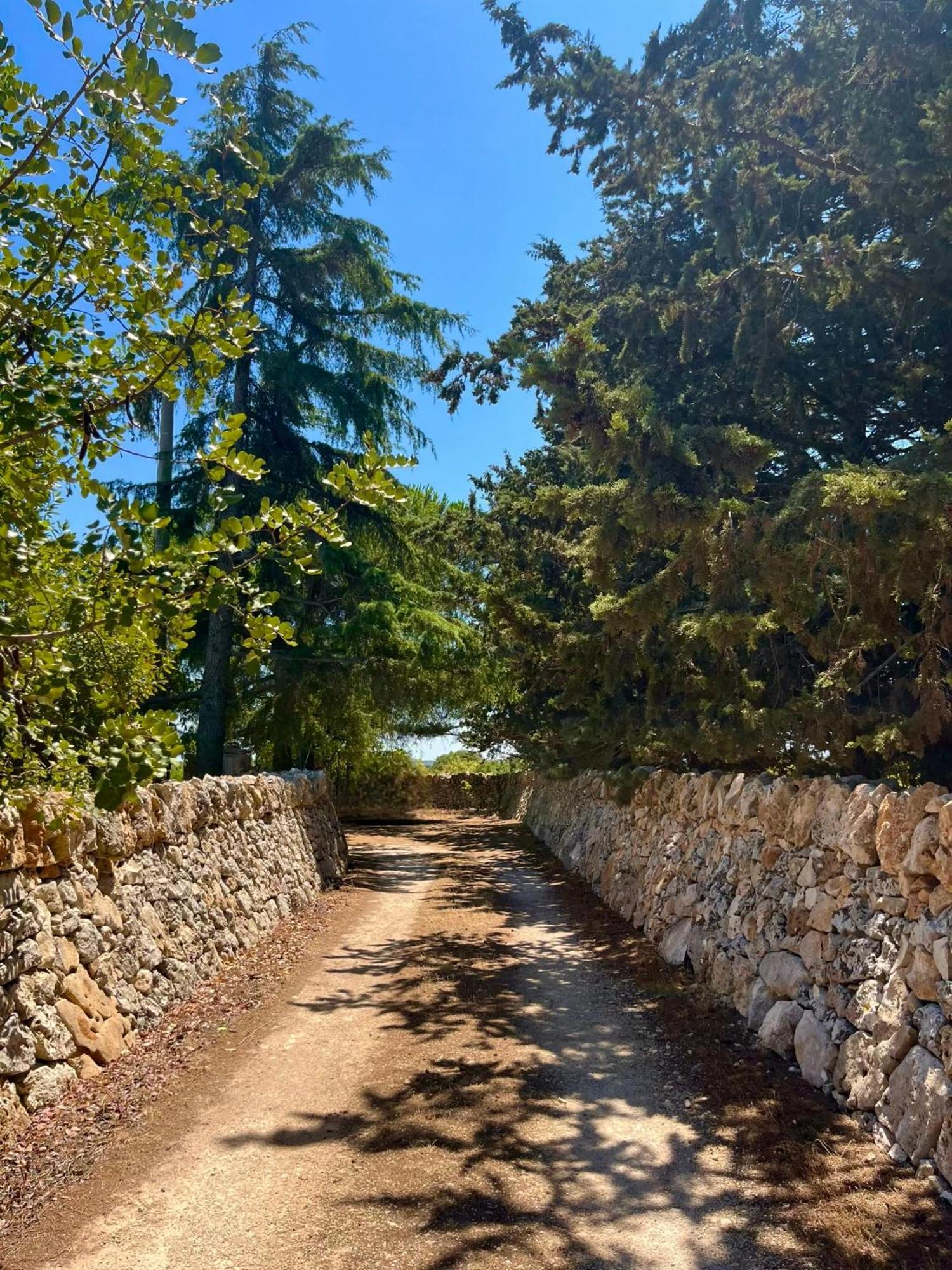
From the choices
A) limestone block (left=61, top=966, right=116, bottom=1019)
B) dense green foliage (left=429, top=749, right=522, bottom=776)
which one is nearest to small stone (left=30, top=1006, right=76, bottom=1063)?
limestone block (left=61, top=966, right=116, bottom=1019)

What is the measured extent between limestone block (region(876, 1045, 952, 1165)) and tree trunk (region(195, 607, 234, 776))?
11.8 metres

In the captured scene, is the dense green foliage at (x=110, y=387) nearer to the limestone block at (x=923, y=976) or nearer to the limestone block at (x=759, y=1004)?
the limestone block at (x=923, y=976)

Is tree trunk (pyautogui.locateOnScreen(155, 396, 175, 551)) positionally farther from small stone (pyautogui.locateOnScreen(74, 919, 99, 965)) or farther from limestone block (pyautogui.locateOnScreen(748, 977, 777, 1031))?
limestone block (pyautogui.locateOnScreen(748, 977, 777, 1031))

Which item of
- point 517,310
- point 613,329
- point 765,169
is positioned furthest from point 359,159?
point 765,169

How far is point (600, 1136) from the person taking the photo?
4859mm

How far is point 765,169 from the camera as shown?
6.71m

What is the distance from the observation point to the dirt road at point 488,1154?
3.71 meters

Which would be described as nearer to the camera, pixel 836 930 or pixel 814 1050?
pixel 814 1050

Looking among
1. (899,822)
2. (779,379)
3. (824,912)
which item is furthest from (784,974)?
(779,379)

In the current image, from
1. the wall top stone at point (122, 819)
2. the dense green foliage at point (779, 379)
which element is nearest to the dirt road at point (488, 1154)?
the wall top stone at point (122, 819)

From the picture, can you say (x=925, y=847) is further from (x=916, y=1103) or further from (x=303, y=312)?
(x=303, y=312)

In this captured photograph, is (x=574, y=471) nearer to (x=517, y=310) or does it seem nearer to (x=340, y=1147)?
(x=517, y=310)

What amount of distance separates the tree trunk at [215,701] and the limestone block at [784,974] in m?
10.3

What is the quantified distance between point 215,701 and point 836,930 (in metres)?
11.1
